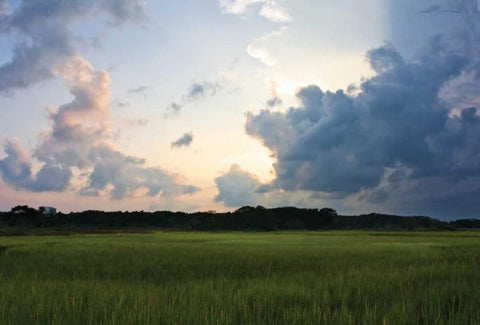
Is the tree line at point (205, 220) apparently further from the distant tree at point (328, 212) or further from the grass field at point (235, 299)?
the grass field at point (235, 299)

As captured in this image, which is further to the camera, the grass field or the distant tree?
the distant tree

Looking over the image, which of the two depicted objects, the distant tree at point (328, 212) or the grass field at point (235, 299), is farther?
the distant tree at point (328, 212)

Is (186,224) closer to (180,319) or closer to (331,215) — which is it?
(331,215)

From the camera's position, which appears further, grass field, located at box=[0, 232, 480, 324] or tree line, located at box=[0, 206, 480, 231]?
tree line, located at box=[0, 206, 480, 231]

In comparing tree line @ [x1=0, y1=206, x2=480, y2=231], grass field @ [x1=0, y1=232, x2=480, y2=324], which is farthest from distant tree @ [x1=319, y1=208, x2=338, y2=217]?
grass field @ [x1=0, y1=232, x2=480, y2=324]

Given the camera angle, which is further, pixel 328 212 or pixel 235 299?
pixel 328 212

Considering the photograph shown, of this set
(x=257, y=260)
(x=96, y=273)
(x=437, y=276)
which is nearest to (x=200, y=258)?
(x=257, y=260)

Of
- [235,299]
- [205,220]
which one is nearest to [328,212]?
[205,220]

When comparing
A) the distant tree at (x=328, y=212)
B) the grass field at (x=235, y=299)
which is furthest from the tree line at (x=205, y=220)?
the grass field at (x=235, y=299)

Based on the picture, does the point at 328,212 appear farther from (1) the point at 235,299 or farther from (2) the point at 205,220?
(1) the point at 235,299

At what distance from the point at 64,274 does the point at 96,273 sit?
945 mm

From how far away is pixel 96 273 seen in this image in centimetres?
1294

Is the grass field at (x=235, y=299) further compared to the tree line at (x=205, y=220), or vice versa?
the tree line at (x=205, y=220)

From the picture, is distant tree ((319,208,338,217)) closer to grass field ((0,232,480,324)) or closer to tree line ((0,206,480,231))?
tree line ((0,206,480,231))
